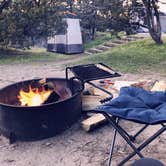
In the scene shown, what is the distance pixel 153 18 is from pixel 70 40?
6.68 m

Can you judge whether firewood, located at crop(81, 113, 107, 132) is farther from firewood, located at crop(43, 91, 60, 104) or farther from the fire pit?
firewood, located at crop(43, 91, 60, 104)

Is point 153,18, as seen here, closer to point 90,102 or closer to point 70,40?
point 70,40

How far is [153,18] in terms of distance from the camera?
11938 millimetres

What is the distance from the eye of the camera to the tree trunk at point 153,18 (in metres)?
11.1

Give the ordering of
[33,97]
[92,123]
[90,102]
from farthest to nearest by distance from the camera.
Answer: [90,102] < [33,97] < [92,123]

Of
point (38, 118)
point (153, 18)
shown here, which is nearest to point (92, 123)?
point (38, 118)

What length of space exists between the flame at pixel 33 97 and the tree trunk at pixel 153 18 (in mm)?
8183

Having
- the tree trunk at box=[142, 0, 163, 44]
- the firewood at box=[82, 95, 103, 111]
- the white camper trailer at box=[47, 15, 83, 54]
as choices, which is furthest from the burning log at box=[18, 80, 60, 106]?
the white camper trailer at box=[47, 15, 83, 54]

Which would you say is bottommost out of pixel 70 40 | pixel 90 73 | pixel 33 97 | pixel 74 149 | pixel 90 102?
pixel 74 149

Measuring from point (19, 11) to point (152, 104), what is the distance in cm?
1088

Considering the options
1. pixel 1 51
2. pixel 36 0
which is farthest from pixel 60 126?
pixel 1 51

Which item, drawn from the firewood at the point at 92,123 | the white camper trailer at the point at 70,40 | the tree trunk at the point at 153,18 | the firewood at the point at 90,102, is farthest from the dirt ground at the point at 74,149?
the white camper trailer at the point at 70,40

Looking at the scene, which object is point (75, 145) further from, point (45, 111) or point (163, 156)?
point (163, 156)

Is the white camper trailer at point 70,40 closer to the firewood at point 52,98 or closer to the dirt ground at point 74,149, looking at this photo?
the firewood at point 52,98
